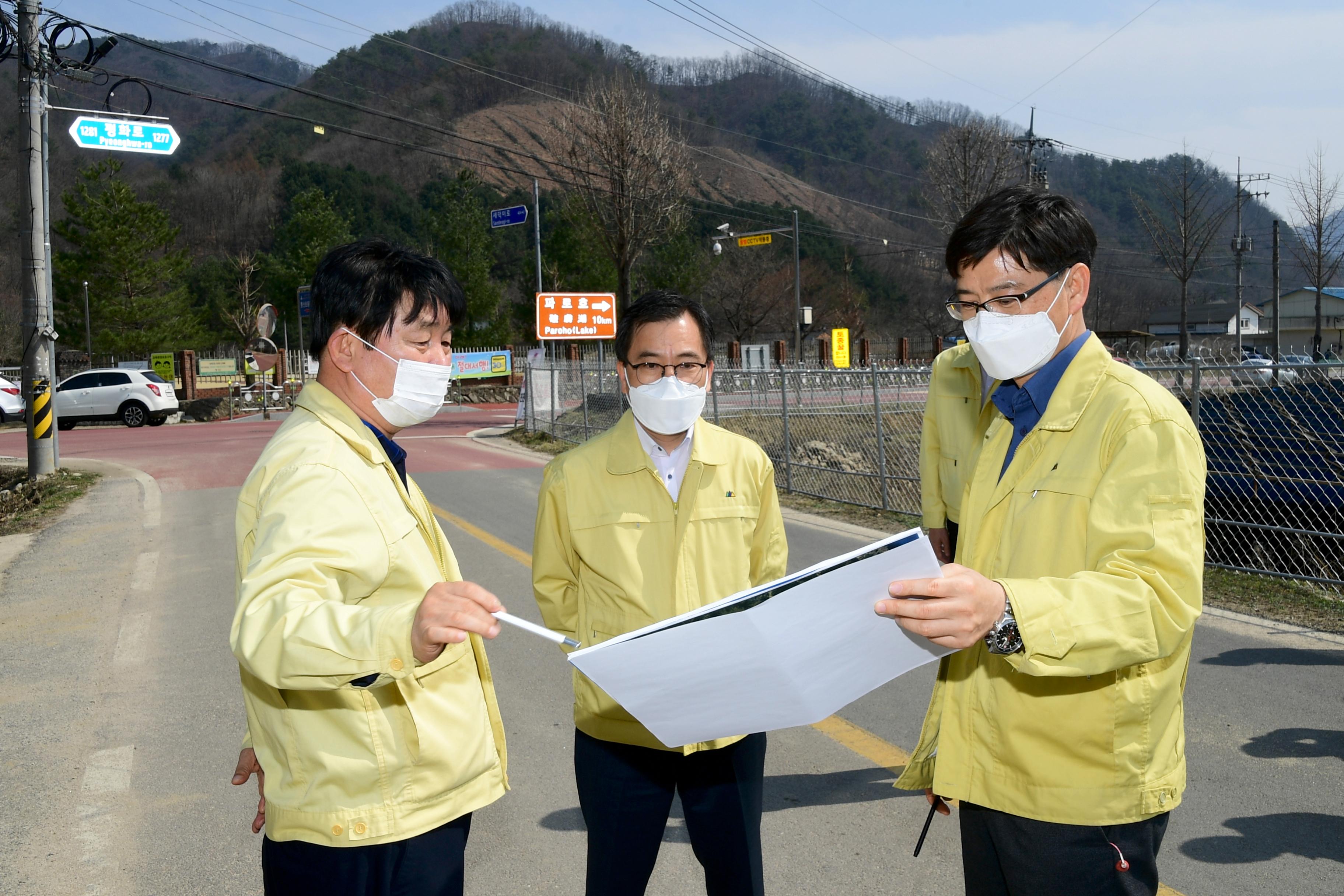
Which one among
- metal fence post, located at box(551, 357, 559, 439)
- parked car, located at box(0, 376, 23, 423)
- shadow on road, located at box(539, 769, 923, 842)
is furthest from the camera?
parked car, located at box(0, 376, 23, 423)

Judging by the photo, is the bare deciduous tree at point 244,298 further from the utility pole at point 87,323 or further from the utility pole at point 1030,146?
the utility pole at point 1030,146

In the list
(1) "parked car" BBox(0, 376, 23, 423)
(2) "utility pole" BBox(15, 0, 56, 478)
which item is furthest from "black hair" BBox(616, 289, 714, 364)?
(1) "parked car" BBox(0, 376, 23, 423)

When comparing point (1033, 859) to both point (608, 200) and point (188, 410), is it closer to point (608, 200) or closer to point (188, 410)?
point (608, 200)

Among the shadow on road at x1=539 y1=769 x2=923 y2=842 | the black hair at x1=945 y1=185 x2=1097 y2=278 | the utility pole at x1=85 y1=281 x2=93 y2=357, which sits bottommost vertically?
the shadow on road at x1=539 y1=769 x2=923 y2=842

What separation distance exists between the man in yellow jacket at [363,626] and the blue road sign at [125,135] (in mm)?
13622

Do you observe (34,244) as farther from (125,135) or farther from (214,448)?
(214,448)

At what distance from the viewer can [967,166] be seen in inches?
1506

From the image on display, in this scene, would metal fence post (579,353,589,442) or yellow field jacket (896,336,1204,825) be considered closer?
yellow field jacket (896,336,1204,825)

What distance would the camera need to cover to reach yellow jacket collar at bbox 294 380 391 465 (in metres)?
1.98

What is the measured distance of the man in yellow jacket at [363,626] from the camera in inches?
61.7

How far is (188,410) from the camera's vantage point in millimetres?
34031

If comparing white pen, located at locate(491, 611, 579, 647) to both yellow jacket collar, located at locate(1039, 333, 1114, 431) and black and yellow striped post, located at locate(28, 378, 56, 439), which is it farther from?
black and yellow striped post, located at locate(28, 378, 56, 439)

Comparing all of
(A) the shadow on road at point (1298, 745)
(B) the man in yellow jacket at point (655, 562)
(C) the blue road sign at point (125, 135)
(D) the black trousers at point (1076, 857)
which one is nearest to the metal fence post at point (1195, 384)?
(A) the shadow on road at point (1298, 745)

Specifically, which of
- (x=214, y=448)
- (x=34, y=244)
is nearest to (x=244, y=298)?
(x=214, y=448)
